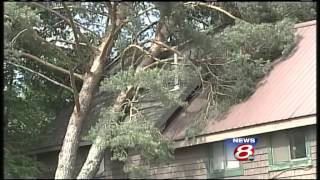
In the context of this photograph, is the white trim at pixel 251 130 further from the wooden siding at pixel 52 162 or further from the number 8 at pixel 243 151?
the wooden siding at pixel 52 162

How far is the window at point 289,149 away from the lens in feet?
43.1

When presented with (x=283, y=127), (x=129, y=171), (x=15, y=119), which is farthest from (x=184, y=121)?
(x=15, y=119)

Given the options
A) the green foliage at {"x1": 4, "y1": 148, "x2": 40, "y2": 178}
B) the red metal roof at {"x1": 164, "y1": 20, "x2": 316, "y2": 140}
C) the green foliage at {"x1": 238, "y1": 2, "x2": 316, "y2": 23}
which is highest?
the green foliage at {"x1": 238, "y1": 2, "x2": 316, "y2": 23}

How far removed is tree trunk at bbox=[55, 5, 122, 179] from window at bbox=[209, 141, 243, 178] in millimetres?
3296

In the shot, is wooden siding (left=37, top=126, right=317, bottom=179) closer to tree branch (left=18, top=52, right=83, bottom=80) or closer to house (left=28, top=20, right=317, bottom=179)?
house (left=28, top=20, right=317, bottom=179)

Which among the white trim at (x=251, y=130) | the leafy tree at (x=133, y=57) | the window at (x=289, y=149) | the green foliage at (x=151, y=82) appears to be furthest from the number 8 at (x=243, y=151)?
the green foliage at (x=151, y=82)

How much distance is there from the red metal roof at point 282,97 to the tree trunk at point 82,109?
7.11ft

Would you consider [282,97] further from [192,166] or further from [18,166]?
[18,166]

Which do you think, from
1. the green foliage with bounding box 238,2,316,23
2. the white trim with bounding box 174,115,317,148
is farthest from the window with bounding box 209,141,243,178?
the green foliage with bounding box 238,2,316,23

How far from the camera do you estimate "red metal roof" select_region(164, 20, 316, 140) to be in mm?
13102

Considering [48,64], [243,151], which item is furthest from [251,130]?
[48,64]

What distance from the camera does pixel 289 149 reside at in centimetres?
1339

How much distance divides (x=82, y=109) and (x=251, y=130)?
4311mm

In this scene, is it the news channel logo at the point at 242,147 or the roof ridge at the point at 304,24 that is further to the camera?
the roof ridge at the point at 304,24
